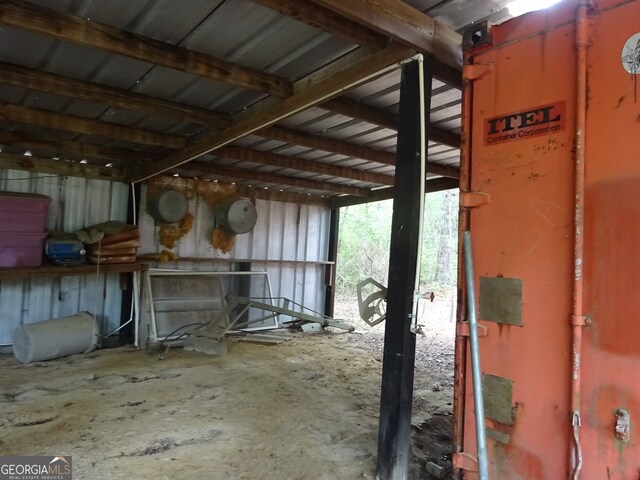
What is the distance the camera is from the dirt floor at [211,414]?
2.69 metres

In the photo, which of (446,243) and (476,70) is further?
(446,243)

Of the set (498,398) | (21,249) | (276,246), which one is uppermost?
(276,246)

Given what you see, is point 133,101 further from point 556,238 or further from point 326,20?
point 556,238

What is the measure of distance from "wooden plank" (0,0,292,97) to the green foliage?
12812mm

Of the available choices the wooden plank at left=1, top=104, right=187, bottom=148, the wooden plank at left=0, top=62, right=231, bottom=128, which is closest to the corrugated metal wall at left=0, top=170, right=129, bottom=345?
the wooden plank at left=1, top=104, right=187, bottom=148

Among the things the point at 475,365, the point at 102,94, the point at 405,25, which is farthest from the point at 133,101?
the point at 475,365

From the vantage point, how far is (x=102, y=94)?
332 centimetres

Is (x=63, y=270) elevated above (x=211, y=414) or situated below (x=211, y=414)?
above

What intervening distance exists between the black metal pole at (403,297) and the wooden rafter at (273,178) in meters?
4.34

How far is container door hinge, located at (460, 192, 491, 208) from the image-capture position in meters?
2.01

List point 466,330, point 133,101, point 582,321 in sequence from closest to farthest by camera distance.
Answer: point 582,321, point 466,330, point 133,101

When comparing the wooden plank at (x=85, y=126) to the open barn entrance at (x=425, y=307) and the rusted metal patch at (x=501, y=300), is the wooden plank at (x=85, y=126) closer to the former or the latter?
the open barn entrance at (x=425, y=307)

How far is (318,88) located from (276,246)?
5.35 meters

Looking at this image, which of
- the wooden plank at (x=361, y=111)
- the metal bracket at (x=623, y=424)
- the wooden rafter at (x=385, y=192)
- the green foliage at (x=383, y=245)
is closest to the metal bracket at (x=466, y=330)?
the metal bracket at (x=623, y=424)
